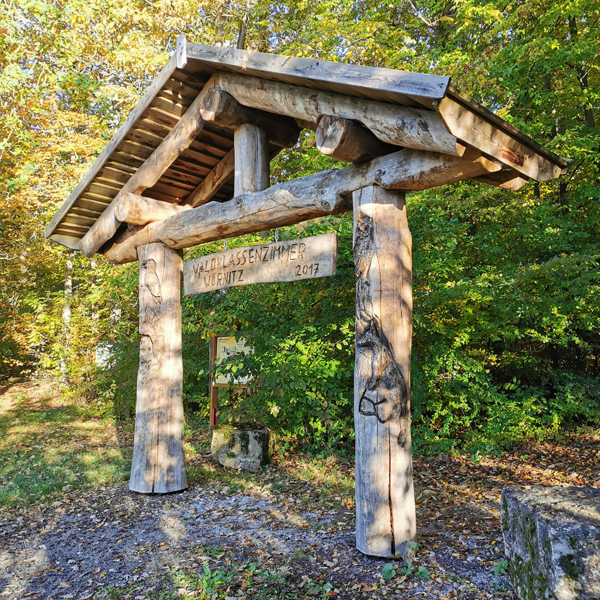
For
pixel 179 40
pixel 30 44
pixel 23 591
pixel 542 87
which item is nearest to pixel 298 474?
pixel 23 591

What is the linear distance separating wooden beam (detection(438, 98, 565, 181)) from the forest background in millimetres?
3114

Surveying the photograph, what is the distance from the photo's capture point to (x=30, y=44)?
37.8 feet

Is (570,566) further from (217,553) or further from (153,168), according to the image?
(153,168)

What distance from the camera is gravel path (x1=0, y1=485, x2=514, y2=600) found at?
10.4ft

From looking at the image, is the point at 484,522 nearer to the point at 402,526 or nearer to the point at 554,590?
the point at 402,526

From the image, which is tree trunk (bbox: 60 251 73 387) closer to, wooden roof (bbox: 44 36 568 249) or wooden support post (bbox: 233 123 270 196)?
wooden roof (bbox: 44 36 568 249)

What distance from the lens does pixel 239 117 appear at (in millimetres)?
4629

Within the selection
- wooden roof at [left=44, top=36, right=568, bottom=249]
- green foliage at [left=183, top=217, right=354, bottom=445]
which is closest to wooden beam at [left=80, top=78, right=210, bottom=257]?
wooden roof at [left=44, top=36, right=568, bottom=249]

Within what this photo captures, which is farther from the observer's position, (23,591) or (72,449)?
(72,449)

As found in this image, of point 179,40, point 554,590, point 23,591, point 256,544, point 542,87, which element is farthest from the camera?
point 542,87

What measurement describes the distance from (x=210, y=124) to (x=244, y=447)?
3.88 m

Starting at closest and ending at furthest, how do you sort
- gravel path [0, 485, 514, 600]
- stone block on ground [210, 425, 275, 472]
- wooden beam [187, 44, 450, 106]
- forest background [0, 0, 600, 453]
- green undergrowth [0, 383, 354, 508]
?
wooden beam [187, 44, 450, 106] → gravel path [0, 485, 514, 600] → green undergrowth [0, 383, 354, 508] → stone block on ground [210, 425, 275, 472] → forest background [0, 0, 600, 453]

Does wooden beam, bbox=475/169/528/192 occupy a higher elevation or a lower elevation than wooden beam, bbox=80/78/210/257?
lower

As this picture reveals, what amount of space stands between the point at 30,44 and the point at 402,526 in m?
13.3
